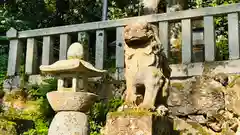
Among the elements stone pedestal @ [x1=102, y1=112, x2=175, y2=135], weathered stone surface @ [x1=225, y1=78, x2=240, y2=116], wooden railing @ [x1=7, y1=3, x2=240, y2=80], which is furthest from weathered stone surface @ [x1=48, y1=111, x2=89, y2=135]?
wooden railing @ [x1=7, y1=3, x2=240, y2=80]

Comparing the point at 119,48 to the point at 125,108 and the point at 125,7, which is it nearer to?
the point at 125,108

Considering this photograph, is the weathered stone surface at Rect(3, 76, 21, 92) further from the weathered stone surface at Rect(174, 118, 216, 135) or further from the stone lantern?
the weathered stone surface at Rect(174, 118, 216, 135)

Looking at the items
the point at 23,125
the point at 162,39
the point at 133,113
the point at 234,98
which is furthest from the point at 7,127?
the point at 234,98

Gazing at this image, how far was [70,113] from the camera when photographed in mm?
4566

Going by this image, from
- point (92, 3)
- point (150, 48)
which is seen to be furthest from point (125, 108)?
point (92, 3)

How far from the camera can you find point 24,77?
747cm

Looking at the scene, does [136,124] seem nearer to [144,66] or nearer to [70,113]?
[144,66]

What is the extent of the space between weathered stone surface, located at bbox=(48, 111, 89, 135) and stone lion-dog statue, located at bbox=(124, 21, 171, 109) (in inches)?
24.9

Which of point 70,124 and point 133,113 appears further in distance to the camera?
point 70,124

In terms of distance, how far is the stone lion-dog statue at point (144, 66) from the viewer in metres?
4.26

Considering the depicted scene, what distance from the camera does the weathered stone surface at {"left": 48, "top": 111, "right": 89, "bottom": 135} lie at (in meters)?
4.46

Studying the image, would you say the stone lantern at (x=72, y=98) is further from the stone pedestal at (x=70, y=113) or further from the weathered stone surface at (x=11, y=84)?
the weathered stone surface at (x=11, y=84)

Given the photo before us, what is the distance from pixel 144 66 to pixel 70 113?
1.06 meters

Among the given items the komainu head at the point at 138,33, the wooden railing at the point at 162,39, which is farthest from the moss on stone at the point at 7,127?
the komainu head at the point at 138,33
